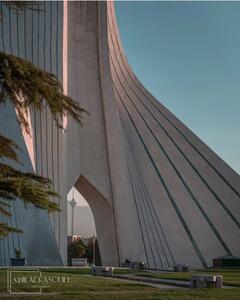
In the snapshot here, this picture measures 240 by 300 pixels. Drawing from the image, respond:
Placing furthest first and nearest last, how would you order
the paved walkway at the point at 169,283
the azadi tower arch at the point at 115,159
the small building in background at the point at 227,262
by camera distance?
the azadi tower arch at the point at 115,159 → the small building in background at the point at 227,262 → the paved walkway at the point at 169,283

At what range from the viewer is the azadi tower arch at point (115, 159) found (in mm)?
20266

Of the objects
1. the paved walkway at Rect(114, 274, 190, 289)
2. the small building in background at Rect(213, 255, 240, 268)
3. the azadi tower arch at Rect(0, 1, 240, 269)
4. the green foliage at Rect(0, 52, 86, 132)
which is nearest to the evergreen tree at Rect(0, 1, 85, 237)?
the green foliage at Rect(0, 52, 86, 132)

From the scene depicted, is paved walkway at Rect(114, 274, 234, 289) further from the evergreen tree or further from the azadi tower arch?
the azadi tower arch

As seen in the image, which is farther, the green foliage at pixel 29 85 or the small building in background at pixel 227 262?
the small building in background at pixel 227 262

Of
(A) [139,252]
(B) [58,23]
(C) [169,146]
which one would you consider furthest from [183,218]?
(B) [58,23]

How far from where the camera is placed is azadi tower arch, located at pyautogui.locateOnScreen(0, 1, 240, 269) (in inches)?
798

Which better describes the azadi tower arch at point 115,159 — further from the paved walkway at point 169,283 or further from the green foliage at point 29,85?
the green foliage at point 29,85

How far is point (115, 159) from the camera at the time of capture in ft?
72.9

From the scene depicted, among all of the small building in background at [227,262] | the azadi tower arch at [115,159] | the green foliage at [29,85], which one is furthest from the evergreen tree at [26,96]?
the small building in background at [227,262]

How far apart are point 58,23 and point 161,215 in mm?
8900

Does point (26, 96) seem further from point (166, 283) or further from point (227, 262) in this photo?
point (227, 262)

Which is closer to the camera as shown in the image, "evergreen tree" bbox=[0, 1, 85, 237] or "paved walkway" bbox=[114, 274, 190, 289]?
"evergreen tree" bbox=[0, 1, 85, 237]

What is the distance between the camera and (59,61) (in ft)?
69.1

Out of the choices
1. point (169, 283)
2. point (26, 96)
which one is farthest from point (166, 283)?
point (26, 96)
